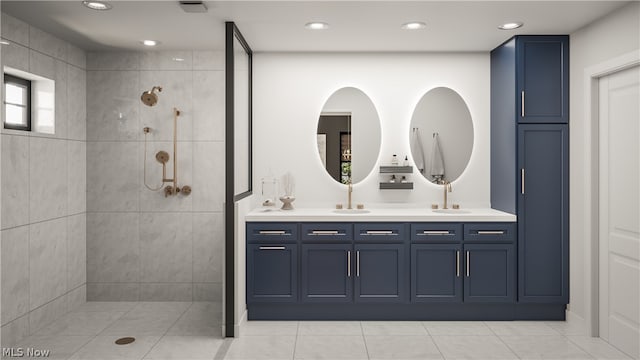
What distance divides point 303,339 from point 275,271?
26.9 inches

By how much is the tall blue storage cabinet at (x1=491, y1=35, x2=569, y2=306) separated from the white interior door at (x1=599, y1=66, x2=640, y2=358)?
441 mm

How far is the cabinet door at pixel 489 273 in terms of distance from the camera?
13.9ft

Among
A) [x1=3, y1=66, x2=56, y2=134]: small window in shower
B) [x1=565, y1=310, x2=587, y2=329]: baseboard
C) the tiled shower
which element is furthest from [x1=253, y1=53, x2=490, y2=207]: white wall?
[x1=3, y1=66, x2=56, y2=134]: small window in shower

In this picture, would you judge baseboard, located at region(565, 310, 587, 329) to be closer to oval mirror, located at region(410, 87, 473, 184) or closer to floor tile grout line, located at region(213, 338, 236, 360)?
oval mirror, located at region(410, 87, 473, 184)

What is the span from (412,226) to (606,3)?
86.1 inches

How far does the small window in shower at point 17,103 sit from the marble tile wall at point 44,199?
12 cm

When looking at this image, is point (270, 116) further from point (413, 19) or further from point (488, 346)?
point (488, 346)

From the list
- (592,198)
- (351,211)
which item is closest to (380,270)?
(351,211)

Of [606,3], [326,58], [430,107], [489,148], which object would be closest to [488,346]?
[489,148]

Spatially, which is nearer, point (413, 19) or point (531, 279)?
point (413, 19)

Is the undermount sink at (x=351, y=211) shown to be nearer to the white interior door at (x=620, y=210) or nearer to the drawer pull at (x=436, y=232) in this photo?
the drawer pull at (x=436, y=232)

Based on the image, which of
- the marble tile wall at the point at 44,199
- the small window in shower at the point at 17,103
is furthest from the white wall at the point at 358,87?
the small window in shower at the point at 17,103

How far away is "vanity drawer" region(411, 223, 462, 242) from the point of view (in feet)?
14.0

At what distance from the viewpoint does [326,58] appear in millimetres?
4836
